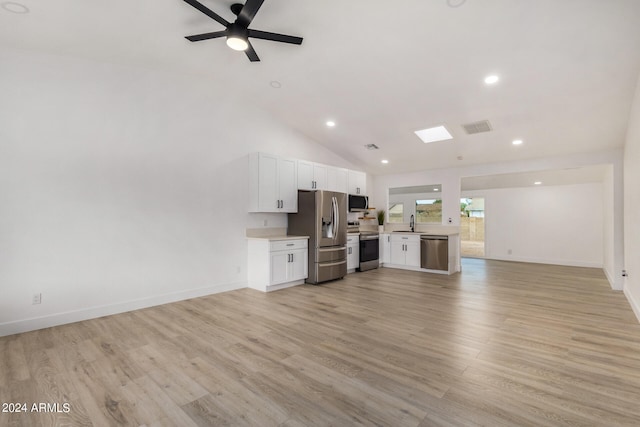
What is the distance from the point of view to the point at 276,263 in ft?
16.4

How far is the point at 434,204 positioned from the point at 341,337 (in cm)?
555

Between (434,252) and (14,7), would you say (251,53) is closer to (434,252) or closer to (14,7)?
(14,7)

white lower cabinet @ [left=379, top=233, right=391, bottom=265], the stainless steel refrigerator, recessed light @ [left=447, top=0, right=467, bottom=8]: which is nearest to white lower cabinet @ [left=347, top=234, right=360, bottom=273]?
the stainless steel refrigerator

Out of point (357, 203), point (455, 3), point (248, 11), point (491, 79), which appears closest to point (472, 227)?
point (357, 203)

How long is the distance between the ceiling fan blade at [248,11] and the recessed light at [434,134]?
376 cm

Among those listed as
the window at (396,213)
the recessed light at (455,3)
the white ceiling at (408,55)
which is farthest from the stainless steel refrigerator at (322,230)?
the recessed light at (455,3)

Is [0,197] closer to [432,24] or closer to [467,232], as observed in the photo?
[432,24]

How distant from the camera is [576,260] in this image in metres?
7.69

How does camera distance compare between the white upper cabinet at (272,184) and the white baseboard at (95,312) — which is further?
the white upper cabinet at (272,184)

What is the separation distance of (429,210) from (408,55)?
193 inches

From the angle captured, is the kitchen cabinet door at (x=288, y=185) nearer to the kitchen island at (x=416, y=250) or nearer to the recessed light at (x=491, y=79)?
the kitchen island at (x=416, y=250)

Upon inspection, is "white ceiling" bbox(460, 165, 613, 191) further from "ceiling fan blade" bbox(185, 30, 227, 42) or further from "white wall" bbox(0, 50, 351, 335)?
"ceiling fan blade" bbox(185, 30, 227, 42)

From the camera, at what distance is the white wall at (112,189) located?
10.6 ft

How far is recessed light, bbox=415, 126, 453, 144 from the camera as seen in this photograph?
17.8 ft
